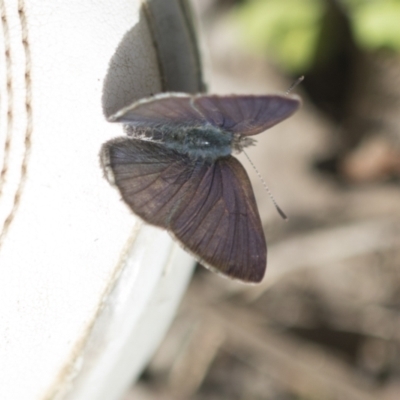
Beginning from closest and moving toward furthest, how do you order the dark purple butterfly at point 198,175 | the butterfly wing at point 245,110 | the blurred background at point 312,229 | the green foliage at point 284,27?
the butterfly wing at point 245,110 < the dark purple butterfly at point 198,175 < the blurred background at point 312,229 < the green foliage at point 284,27

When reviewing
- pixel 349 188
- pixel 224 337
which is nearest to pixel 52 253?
pixel 224 337

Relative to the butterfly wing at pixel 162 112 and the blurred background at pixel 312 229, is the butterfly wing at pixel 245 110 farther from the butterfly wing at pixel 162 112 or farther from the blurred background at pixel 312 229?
the blurred background at pixel 312 229

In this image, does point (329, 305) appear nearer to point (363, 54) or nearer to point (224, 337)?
point (224, 337)

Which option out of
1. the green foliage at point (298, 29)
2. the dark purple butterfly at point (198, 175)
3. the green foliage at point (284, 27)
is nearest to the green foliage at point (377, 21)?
the green foliage at point (298, 29)

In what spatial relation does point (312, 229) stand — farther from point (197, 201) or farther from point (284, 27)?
point (197, 201)

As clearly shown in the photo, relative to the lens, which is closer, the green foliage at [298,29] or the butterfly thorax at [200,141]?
the butterfly thorax at [200,141]

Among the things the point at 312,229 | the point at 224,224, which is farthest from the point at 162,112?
the point at 312,229

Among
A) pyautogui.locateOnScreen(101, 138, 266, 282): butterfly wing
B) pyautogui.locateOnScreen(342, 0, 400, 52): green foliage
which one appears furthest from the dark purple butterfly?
pyautogui.locateOnScreen(342, 0, 400, 52): green foliage
